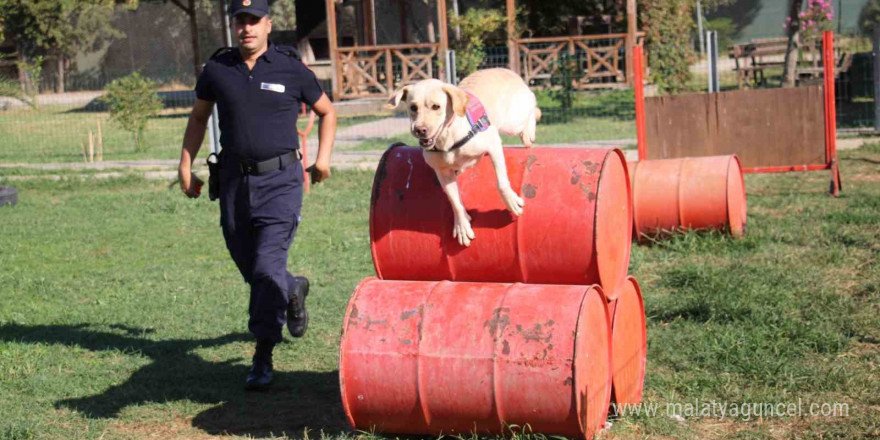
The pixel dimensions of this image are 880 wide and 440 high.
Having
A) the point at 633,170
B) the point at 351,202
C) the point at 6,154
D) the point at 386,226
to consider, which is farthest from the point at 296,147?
the point at 6,154

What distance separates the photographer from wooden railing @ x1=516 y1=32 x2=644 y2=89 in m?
23.2

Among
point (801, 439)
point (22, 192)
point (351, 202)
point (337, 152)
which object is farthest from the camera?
point (337, 152)

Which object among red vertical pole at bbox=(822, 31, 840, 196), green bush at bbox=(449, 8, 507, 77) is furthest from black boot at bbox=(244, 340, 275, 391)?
green bush at bbox=(449, 8, 507, 77)

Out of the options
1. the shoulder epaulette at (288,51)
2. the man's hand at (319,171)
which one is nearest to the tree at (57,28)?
the shoulder epaulette at (288,51)

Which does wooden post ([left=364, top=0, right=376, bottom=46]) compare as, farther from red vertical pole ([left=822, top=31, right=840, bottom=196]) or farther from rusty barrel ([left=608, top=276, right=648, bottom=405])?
rusty barrel ([left=608, top=276, right=648, bottom=405])

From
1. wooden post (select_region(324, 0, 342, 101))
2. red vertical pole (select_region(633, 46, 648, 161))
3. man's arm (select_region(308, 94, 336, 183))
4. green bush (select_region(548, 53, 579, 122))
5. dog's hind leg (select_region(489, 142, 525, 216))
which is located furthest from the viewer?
wooden post (select_region(324, 0, 342, 101))

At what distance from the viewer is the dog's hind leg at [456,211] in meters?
4.48

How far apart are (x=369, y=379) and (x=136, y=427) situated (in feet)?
4.94

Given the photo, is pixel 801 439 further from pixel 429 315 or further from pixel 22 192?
pixel 22 192

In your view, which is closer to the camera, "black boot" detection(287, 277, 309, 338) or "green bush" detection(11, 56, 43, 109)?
"black boot" detection(287, 277, 309, 338)

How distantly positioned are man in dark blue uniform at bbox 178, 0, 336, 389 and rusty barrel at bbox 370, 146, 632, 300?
2.34 feet

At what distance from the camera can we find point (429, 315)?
4203mm

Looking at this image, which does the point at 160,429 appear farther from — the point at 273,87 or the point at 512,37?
the point at 512,37

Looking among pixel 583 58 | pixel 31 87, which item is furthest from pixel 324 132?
pixel 583 58
